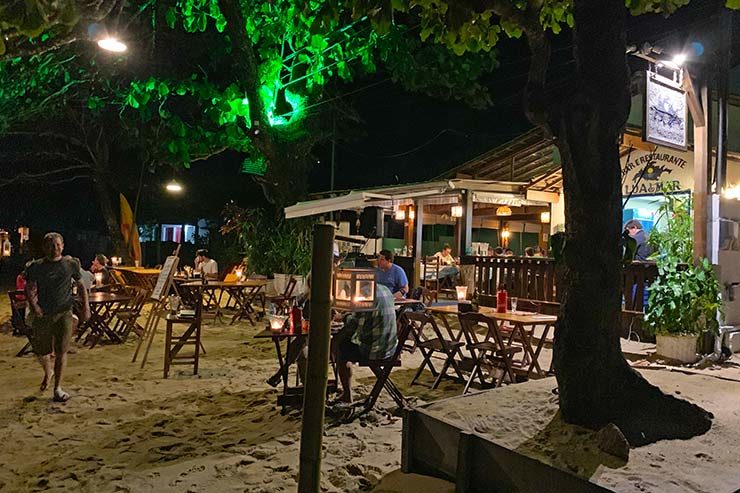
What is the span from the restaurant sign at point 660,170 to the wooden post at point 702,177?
298cm

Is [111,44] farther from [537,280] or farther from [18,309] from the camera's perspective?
[537,280]

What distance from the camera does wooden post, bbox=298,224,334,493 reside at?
2213mm

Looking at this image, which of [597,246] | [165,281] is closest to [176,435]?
[165,281]

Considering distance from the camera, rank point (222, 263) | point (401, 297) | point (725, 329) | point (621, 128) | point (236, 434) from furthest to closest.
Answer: point (222, 263) → point (401, 297) → point (725, 329) → point (236, 434) → point (621, 128)

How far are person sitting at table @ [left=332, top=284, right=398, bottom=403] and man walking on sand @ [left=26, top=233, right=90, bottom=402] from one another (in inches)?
110

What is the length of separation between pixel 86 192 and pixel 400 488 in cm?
2355

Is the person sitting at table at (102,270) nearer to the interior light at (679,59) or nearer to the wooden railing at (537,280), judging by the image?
the wooden railing at (537,280)

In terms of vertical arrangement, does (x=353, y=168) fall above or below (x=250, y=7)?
below

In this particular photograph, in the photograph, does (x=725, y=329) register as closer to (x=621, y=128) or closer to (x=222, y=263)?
(x=621, y=128)

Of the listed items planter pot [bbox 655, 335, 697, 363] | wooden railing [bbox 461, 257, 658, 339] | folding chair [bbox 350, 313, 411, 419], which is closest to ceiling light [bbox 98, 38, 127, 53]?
folding chair [bbox 350, 313, 411, 419]

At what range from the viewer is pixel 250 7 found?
12.5 m

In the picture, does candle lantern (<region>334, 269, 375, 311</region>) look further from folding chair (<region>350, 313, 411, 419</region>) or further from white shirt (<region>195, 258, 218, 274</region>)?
white shirt (<region>195, 258, 218, 274</region>)

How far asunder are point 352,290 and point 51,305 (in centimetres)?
329

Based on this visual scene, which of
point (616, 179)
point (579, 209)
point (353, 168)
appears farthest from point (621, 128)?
point (353, 168)
